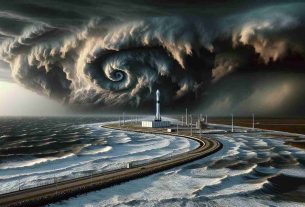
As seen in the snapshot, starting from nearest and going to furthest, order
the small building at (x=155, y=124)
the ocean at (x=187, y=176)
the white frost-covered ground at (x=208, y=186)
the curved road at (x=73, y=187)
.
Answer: the curved road at (x=73, y=187) → the white frost-covered ground at (x=208, y=186) → the ocean at (x=187, y=176) → the small building at (x=155, y=124)

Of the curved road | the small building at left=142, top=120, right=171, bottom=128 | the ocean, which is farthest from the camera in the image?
the small building at left=142, top=120, right=171, bottom=128

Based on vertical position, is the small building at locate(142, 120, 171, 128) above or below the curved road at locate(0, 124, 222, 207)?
above

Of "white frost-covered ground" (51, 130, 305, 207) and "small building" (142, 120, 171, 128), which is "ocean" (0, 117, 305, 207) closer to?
"white frost-covered ground" (51, 130, 305, 207)

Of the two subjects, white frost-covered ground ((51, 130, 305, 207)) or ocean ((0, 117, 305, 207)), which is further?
ocean ((0, 117, 305, 207))

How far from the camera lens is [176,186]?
50500 millimetres

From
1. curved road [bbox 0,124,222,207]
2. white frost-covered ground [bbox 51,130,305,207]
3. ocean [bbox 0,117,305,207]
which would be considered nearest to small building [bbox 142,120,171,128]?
ocean [bbox 0,117,305,207]

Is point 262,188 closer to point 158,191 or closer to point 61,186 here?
point 158,191

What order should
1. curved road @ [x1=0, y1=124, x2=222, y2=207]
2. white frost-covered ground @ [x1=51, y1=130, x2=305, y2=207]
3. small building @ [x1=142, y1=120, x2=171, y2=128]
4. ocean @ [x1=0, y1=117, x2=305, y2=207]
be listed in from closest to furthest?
curved road @ [x1=0, y1=124, x2=222, y2=207]
white frost-covered ground @ [x1=51, y1=130, x2=305, y2=207]
ocean @ [x1=0, y1=117, x2=305, y2=207]
small building @ [x1=142, y1=120, x2=171, y2=128]

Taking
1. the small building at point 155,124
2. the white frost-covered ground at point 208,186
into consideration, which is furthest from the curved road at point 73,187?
the small building at point 155,124

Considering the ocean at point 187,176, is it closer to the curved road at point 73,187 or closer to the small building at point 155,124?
the curved road at point 73,187

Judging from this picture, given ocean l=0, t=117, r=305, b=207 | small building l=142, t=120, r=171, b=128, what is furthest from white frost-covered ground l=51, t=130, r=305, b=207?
small building l=142, t=120, r=171, b=128

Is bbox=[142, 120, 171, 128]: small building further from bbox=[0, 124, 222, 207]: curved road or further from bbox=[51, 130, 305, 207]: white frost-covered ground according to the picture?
bbox=[0, 124, 222, 207]: curved road

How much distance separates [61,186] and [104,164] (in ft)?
78.3

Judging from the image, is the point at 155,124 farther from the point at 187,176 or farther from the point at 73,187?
the point at 73,187
